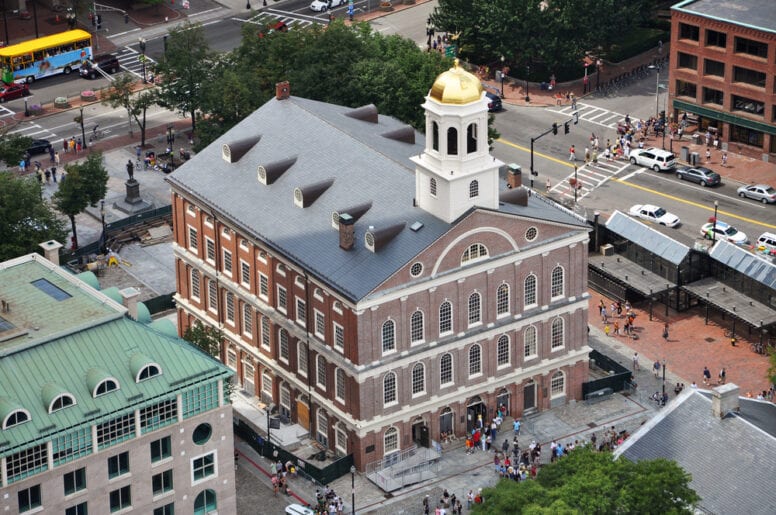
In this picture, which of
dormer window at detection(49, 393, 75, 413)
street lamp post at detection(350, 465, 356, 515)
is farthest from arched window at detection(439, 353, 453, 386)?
dormer window at detection(49, 393, 75, 413)

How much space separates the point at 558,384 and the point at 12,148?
2505 inches

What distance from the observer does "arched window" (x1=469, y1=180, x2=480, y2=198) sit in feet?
485

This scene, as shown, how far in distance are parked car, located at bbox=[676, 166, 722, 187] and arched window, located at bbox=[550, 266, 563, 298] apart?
144 ft

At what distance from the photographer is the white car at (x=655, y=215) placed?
18600 centimetres

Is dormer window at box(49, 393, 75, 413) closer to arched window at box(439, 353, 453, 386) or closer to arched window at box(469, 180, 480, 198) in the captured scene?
arched window at box(439, 353, 453, 386)

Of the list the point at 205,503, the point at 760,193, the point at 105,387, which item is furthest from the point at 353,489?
the point at 760,193

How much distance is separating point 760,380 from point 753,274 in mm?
10653

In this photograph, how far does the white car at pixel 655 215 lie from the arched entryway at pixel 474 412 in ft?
126

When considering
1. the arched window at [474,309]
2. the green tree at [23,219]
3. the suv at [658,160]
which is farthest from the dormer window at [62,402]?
the suv at [658,160]

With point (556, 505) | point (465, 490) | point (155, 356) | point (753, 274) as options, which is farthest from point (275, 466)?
point (753, 274)

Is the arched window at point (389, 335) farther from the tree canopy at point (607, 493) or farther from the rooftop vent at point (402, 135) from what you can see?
the tree canopy at point (607, 493)

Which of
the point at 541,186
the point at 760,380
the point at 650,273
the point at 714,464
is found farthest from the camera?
the point at 541,186

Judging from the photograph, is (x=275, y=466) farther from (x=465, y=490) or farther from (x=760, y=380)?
(x=760, y=380)

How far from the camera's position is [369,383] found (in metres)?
148
